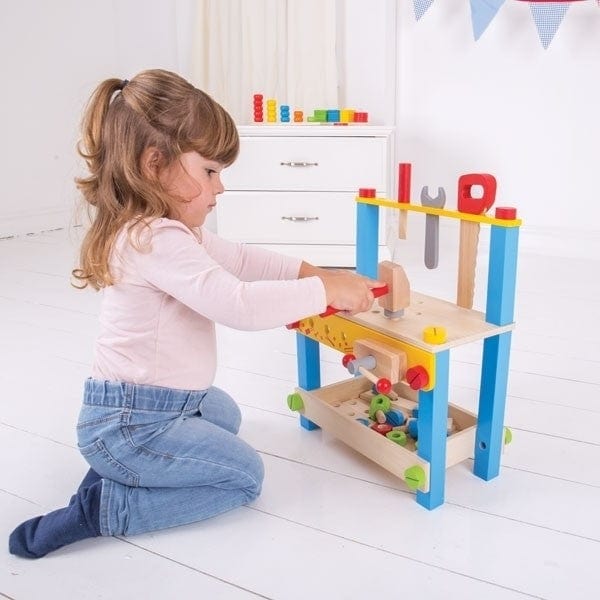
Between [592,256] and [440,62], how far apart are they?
0.79m

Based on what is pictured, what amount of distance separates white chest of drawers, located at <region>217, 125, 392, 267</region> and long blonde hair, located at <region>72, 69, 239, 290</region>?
1184mm

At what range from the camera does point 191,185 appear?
0.89 metres

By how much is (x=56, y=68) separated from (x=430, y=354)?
7.99 feet

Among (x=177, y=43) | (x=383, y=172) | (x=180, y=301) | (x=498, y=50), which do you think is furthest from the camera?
(x=177, y=43)

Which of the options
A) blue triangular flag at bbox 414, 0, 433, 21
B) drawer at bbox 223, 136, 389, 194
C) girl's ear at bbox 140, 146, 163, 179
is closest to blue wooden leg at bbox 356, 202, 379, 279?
girl's ear at bbox 140, 146, 163, 179

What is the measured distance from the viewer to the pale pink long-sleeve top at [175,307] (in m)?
0.85

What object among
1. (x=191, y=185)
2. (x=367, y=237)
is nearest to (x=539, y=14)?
(x=367, y=237)

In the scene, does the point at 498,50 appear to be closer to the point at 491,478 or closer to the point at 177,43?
the point at 177,43

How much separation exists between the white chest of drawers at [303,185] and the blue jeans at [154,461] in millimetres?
1251

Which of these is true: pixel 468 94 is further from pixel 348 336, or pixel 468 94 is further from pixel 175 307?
pixel 175 307

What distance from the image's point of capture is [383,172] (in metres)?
2.03

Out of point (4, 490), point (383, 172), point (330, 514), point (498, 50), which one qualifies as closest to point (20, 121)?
point (383, 172)

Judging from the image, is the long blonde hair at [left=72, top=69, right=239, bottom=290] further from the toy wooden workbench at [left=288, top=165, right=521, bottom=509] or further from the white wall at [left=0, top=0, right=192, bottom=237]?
the white wall at [left=0, top=0, right=192, bottom=237]

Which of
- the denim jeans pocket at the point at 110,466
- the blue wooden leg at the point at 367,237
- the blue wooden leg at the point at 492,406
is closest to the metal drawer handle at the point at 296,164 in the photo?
the blue wooden leg at the point at 367,237
